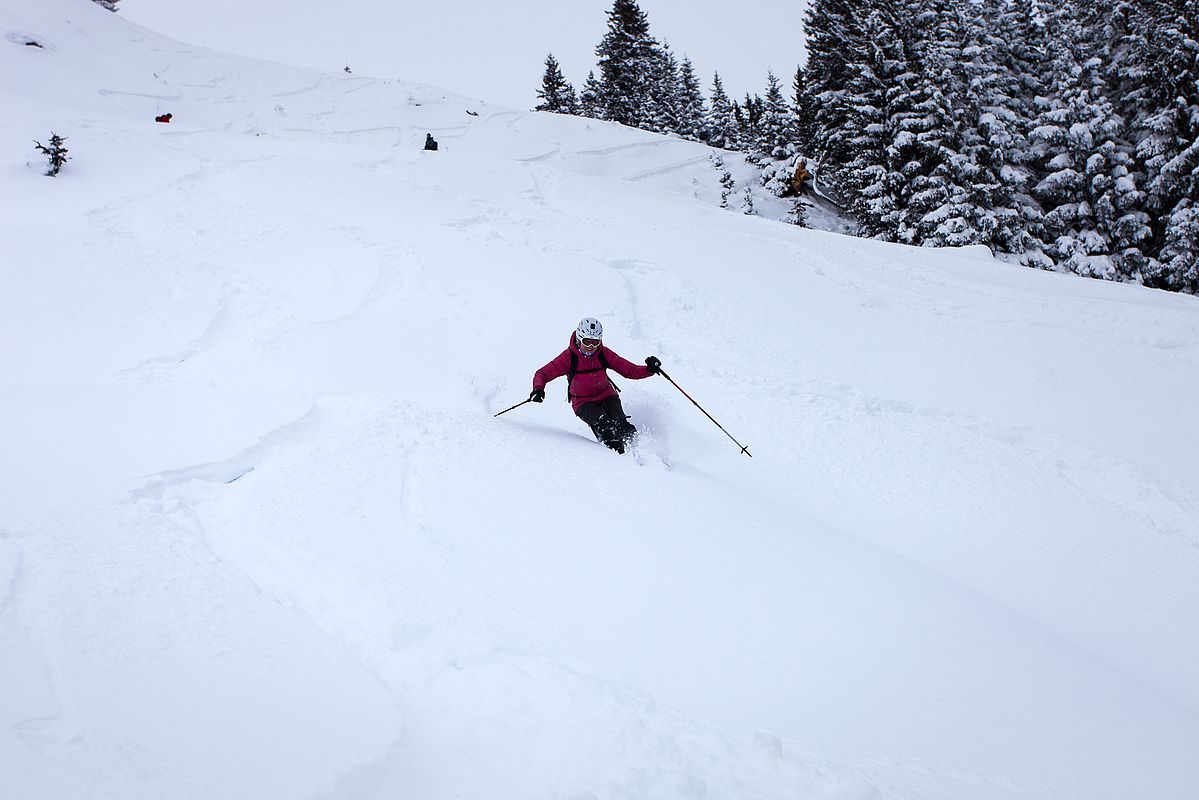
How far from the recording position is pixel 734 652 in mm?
3443

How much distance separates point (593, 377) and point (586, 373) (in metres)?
0.09

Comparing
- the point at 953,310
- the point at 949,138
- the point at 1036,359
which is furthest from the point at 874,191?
the point at 1036,359

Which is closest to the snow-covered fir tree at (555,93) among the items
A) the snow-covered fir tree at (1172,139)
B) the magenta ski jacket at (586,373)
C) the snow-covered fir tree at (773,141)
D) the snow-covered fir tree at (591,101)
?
the snow-covered fir tree at (591,101)

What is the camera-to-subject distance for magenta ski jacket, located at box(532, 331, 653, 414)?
270 inches

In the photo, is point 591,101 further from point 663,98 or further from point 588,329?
point 588,329

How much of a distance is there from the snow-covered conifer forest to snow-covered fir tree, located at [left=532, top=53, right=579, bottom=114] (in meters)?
24.6

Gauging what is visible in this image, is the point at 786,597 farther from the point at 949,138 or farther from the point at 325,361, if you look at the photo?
the point at 949,138

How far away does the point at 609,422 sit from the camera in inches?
266

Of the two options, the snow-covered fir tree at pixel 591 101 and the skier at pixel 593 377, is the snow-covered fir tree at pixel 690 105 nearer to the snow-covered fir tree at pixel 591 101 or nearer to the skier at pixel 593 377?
the snow-covered fir tree at pixel 591 101

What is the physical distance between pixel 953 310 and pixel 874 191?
42.4 ft

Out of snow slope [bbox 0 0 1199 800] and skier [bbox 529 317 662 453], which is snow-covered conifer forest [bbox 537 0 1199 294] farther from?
skier [bbox 529 317 662 453]

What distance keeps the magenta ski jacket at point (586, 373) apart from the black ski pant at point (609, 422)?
8cm

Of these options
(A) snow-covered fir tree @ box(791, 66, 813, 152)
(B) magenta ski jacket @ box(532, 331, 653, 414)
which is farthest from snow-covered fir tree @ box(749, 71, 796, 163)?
(B) magenta ski jacket @ box(532, 331, 653, 414)

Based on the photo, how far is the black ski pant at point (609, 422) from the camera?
263 inches
